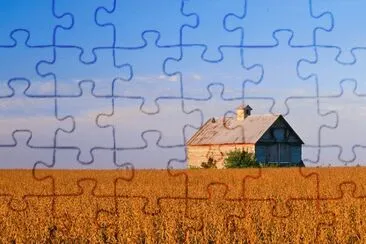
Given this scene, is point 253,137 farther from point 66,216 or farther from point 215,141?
point 66,216

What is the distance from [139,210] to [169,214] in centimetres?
62

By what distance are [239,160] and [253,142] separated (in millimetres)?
3953

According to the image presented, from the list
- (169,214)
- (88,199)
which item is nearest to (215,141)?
(88,199)

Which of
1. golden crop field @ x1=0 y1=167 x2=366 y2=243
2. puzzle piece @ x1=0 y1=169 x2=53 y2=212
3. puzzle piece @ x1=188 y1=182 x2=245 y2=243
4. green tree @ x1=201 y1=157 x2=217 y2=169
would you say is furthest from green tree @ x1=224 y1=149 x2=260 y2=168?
golden crop field @ x1=0 y1=167 x2=366 y2=243

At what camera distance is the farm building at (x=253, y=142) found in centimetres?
4538

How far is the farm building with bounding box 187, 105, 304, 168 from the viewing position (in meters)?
45.4

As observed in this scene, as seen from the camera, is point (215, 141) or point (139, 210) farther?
point (215, 141)

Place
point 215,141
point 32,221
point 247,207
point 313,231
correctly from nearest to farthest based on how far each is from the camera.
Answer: point 313,231 < point 32,221 < point 247,207 < point 215,141

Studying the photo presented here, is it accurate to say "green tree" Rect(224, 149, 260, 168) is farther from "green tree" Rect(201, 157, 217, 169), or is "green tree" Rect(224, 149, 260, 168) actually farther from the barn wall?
the barn wall

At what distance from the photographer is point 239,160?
144 feet

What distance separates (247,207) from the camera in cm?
1390

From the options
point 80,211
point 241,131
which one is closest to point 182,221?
point 80,211

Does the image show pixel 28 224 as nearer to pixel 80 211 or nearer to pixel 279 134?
pixel 80 211

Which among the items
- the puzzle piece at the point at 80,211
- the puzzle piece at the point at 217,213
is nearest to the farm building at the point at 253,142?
the puzzle piece at the point at 217,213
